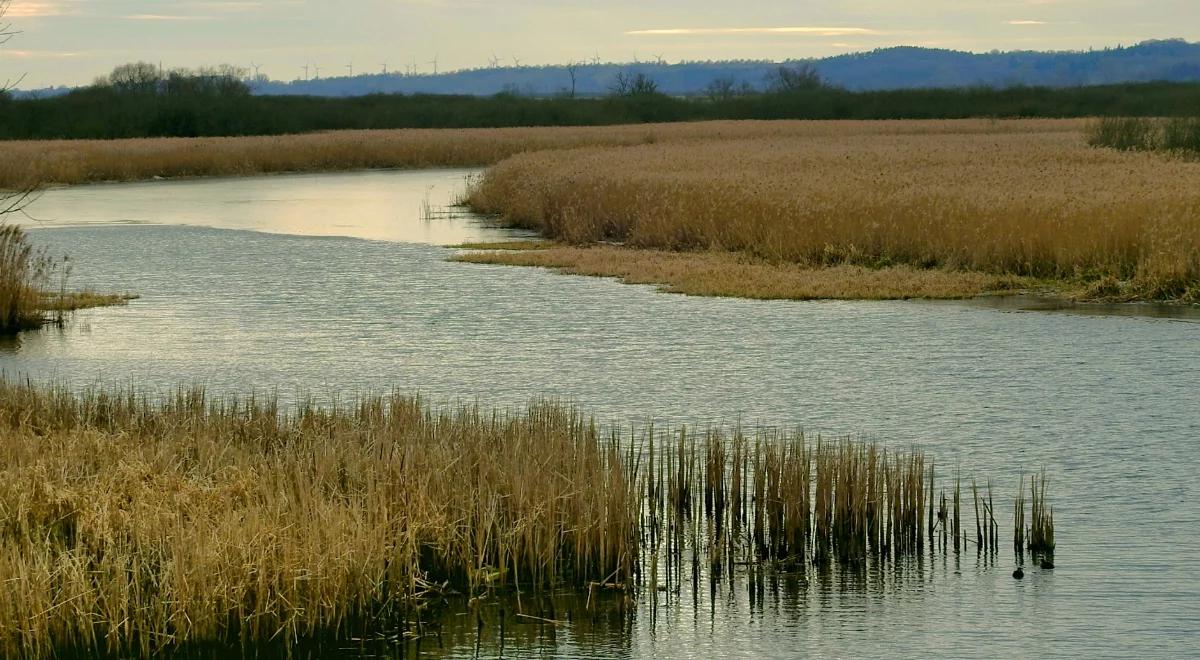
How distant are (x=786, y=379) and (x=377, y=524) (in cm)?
864

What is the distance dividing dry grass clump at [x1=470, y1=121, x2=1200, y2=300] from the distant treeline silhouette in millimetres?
51054

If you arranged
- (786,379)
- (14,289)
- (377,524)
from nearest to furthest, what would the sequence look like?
1. (377,524)
2. (786,379)
3. (14,289)

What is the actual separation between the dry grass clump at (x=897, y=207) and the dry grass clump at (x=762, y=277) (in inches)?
31.1

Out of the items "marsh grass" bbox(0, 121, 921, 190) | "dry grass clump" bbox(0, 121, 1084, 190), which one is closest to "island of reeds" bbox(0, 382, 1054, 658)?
"marsh grass" bbox(0, 121, 921, 190)

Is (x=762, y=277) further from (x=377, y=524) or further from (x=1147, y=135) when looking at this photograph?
(x=1147, y=135)

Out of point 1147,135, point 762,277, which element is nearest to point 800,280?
point 762,277

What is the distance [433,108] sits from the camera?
116 m

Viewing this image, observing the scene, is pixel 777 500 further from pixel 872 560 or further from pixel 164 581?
pixel 164 581

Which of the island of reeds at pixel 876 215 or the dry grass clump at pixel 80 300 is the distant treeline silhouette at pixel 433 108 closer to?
the island of reeds at pixel 876 215

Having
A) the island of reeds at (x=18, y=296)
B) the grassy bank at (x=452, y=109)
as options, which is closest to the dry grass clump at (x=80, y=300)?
the island of reeds at (x=18, y=296)

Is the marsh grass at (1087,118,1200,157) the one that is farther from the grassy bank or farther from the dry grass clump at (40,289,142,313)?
the grassy bank

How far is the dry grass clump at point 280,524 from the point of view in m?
8.78

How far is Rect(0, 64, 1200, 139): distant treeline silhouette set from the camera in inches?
3649

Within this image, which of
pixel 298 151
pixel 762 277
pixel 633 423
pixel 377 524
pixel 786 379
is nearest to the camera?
pixel 377 524
